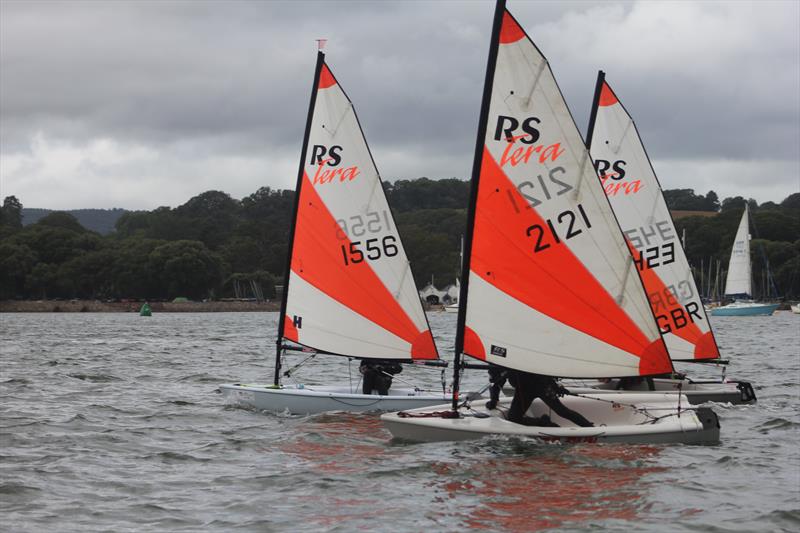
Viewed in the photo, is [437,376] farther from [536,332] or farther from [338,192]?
[536,332]

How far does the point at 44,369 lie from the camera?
36.0 m

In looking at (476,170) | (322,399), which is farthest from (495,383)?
(322,399)

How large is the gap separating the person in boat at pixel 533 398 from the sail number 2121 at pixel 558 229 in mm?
1980

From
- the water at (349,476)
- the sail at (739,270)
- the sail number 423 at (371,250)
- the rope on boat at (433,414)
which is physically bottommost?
the water at (349,476)

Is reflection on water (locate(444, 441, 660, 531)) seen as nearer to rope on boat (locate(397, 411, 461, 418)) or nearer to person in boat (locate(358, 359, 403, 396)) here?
rope on boat (locate(397, 411, 461, 418))

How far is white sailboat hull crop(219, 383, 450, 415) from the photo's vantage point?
21.1 meters

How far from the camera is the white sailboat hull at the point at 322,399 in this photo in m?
21.1

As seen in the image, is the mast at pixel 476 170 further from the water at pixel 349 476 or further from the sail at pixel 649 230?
the sail at pixel 649 230

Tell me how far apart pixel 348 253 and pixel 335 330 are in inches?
62.8

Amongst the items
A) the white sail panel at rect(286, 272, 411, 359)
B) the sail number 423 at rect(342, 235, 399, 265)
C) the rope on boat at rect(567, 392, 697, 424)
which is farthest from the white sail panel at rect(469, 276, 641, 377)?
the sail number 423 at rect(342, 235, 399, 265)

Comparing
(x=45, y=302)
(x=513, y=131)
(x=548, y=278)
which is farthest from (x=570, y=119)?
(x=45, y=302)

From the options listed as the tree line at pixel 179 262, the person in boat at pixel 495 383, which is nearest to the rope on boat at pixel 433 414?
→ the person in boat at pixel 495 383

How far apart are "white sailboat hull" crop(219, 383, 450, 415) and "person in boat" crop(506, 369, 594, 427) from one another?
155 inches

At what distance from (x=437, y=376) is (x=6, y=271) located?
364 ft
